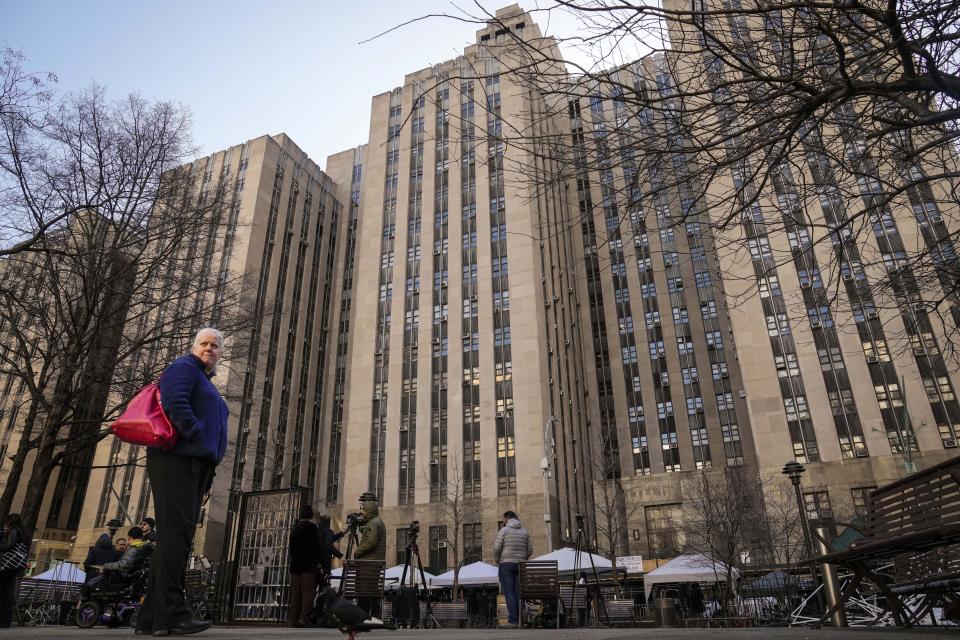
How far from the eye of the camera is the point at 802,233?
47.3 m

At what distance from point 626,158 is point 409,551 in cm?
905

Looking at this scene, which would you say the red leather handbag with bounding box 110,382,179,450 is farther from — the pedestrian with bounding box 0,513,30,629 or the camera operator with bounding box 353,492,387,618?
the pedestrian with bounding box 0,513,30,629

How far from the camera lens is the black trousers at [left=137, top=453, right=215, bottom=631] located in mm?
3596

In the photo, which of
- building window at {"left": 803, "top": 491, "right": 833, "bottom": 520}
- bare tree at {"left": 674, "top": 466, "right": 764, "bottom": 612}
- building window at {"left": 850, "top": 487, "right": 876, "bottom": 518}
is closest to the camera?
bare tree at {"left": 674, "top": 466, "right": 764, "bottom": 612}

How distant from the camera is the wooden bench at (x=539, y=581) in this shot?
30.8ft

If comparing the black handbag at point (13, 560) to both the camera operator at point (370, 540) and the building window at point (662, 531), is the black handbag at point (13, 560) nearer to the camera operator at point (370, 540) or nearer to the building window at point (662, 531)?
the camera operator at point (370, 540)

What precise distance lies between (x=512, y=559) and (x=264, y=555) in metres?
4.87

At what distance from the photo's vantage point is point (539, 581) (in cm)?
950

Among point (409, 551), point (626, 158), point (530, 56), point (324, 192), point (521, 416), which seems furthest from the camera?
point (324, 192)

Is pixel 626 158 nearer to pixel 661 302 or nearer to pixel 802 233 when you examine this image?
pixel 802 233

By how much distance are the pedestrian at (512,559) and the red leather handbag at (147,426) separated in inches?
268

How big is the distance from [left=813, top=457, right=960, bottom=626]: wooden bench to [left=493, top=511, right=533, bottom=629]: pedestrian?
509 cm

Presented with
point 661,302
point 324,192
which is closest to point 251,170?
point 324,192

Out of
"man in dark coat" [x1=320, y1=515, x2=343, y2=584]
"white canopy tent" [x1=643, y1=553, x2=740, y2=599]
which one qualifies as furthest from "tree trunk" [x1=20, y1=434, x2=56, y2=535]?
"white canopy tent" [x1=643, y1=553, x2=740, y2=599]
